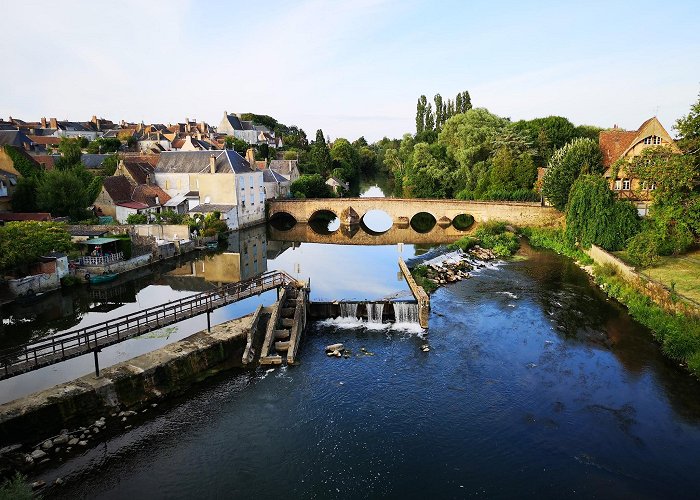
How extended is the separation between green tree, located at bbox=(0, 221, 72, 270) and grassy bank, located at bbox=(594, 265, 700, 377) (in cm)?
3653

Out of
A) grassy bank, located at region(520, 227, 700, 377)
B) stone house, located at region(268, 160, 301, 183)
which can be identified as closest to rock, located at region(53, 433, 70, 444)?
grassy bank, located at region(520, 227, 700, 377)

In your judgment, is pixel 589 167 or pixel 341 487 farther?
pixel 589 167

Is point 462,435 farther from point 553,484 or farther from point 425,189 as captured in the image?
point 425,189

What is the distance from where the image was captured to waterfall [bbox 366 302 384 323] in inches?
1105

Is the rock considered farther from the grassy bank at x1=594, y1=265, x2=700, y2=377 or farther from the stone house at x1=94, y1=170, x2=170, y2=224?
the stone house at x1=94, y1=170, x2=170, y2=224

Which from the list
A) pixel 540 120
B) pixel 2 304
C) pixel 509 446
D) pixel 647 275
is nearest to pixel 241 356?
pixel 509 446

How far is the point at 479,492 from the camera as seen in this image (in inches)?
583

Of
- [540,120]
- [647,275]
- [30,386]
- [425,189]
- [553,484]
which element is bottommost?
[553,484]

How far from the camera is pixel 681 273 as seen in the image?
29891mm

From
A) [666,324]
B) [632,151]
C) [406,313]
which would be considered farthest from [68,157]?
[666,324]

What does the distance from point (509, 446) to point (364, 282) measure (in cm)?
2029

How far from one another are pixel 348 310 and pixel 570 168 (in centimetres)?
3003

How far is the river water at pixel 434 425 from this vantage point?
1516 cm

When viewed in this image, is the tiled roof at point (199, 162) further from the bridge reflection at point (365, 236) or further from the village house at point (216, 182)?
the bridge reflection at point (365, 236)
